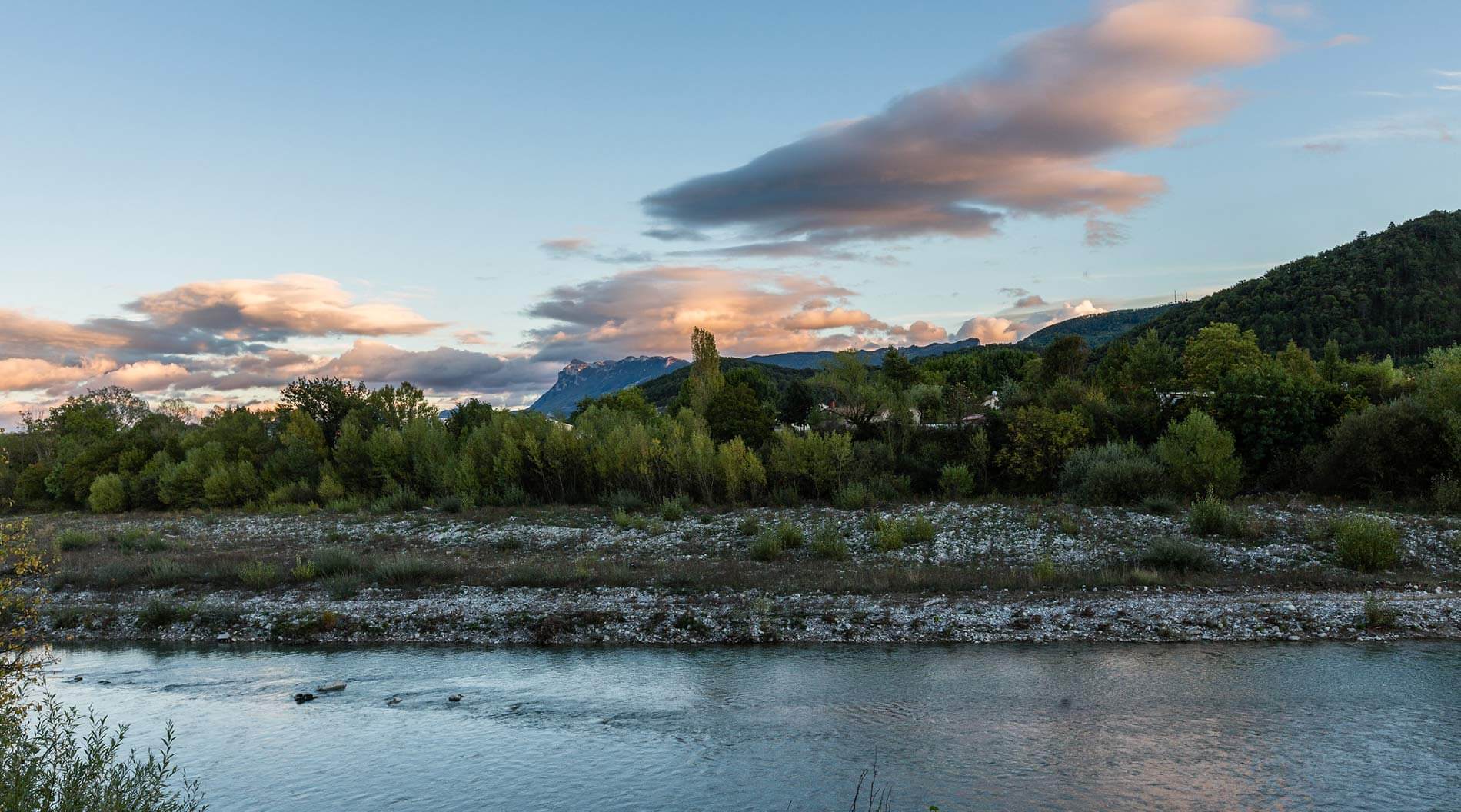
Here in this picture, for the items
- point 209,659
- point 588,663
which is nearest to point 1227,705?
point 588,663

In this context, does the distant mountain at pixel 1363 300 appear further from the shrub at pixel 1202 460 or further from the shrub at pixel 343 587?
the shrub at pixel 343 587

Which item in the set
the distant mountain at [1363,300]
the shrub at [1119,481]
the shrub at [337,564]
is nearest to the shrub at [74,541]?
the shrub at [337,564]

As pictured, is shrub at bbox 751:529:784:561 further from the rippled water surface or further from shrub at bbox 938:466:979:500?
shrub at bbox 938:466:979:500

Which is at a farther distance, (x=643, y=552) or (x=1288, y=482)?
(x=1288, y=482)

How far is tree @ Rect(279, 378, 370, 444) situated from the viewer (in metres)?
61.6

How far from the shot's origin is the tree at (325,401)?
61.6 m

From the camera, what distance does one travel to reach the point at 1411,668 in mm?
17016

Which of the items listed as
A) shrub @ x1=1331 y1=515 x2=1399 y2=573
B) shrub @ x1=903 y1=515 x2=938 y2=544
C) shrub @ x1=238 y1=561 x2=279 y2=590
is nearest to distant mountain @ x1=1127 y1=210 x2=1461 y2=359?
shrub @ x1=1331 y1=515 x2=1399 y2=573

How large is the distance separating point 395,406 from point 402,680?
46.2 m

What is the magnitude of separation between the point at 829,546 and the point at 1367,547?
632 inches

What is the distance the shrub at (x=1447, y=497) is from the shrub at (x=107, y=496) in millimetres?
74539

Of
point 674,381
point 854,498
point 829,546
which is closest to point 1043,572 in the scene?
point 829,546

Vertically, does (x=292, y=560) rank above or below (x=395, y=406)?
below

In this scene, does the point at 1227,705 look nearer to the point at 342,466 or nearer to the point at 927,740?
the point at 927,740
